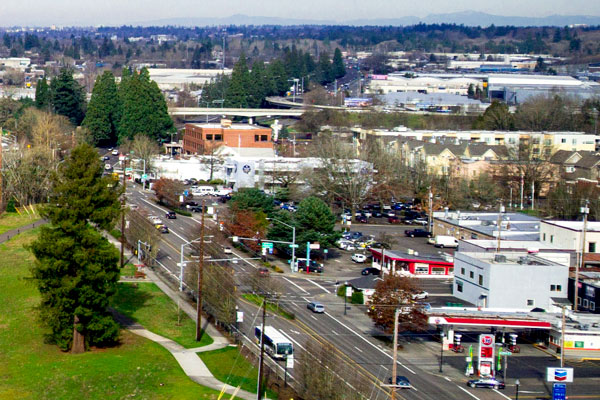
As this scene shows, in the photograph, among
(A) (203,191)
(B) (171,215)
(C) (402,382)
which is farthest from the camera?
(A) (203,191)

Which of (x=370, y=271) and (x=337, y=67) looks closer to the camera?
(x=370, y=271)

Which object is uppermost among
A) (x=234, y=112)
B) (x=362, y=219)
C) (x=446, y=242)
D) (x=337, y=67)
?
(x=337, y=67)

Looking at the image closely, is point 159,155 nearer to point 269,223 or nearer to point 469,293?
point 269,223

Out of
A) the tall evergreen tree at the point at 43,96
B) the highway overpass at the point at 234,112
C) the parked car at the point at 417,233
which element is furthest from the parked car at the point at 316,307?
the highway overpass at the point at 234,112

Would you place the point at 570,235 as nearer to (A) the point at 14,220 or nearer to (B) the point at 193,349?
(B) the point at 193,349

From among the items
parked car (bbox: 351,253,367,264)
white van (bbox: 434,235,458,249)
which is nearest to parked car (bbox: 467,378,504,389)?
parked car (bbox: 351,253,367,264)

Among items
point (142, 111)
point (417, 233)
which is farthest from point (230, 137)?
point (417, 233)
